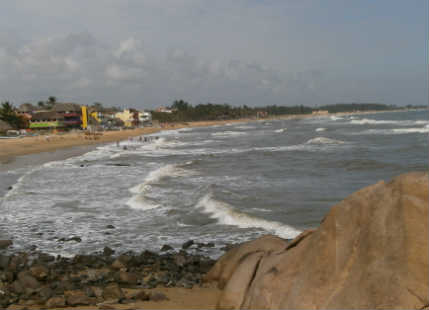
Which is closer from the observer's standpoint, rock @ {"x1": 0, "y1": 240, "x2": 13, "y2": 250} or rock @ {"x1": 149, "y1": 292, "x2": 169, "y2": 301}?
rock @ {"x1": 149, "y1": 292, "x2": 169, "y2": 301}

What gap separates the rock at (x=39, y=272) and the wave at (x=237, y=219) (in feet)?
20.5

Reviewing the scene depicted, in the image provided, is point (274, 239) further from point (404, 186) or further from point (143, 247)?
point (143, 247)

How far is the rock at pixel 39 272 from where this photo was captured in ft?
30.5

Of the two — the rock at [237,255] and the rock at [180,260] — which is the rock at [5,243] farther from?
the rock at [237,255]

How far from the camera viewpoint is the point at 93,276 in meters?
9.21

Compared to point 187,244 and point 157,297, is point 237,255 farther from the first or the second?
point 187,244

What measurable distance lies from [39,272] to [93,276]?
47.4 inches

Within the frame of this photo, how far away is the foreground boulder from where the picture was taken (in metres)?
4.57

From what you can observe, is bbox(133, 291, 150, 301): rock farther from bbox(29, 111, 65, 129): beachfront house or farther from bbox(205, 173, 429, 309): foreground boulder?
bbox(29, 111, 65, 129): beachfront house

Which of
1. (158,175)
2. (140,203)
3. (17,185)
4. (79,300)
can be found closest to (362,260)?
(79,300)

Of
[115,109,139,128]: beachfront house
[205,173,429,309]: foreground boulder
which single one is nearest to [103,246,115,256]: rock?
[205,173,429,309]: foreground boulder

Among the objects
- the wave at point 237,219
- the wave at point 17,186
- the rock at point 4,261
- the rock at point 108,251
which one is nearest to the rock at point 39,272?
the rock at point 4,261

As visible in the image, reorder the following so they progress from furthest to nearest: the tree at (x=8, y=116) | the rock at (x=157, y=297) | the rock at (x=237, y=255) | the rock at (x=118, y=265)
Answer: the tree at (x=8, y=116) → the rock at (x=118, y=265) → the rock at (x=157, y=297) → the rock at (x=237, y=255)

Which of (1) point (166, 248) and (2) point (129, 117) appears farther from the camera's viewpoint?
(2) point (129, 117)
